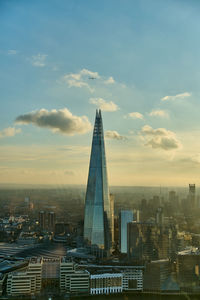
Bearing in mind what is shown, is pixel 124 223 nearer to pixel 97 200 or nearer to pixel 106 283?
pixel 97 200

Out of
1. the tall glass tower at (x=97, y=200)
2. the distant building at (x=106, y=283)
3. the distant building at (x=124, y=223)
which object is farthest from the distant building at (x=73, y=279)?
the tall glass tower at (x=97, y=200)

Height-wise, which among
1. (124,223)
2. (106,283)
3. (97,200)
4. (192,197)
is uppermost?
(192,197)

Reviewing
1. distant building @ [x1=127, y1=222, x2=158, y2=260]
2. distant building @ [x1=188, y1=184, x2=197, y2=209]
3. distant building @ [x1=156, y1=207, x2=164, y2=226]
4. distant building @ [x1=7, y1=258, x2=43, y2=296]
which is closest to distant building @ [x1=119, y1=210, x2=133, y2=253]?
distant building @ [x1=127, y1=222, x2=158, y2=260]

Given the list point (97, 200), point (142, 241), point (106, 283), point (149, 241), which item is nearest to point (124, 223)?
point (142, 241)

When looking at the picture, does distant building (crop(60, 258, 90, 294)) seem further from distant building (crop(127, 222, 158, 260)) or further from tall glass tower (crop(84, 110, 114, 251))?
tall glass tower (crop(84, 110, 114, 251))

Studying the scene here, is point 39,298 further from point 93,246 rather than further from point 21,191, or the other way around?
point 93,246

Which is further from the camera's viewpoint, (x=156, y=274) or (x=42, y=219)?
(x=42, y=219)

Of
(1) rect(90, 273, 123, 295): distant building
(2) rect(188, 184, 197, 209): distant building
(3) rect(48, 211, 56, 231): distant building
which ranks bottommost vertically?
(1) rect(90, 273, 123, 295): distant building
